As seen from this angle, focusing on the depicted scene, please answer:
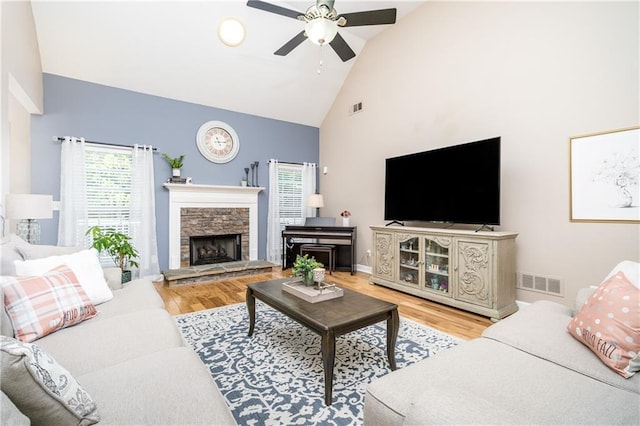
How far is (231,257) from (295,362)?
12.2 feet

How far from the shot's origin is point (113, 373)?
1216 millimetres

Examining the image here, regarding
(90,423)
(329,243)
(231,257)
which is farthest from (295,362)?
(231,257)

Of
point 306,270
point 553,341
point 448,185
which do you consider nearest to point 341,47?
point 448,185

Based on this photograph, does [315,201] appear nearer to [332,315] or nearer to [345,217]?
[345,217]

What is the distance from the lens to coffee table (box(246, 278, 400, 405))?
5.71 feet

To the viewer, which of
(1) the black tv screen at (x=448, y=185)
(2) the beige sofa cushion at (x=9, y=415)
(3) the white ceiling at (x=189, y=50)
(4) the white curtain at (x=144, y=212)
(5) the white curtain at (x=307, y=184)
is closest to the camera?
(2) the beige sofa cushion at (x=9, y=415)

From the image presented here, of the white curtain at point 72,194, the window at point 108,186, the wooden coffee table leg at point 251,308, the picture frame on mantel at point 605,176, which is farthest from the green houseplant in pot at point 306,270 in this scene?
the white curtain at point 72,194

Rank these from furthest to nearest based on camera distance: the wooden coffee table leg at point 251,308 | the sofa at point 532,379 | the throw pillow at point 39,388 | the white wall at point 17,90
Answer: the white wall at point 17,90
the wooden coffee table leg at point 251,308
the sofa at point 532,379
the throw pillow at point 39,388

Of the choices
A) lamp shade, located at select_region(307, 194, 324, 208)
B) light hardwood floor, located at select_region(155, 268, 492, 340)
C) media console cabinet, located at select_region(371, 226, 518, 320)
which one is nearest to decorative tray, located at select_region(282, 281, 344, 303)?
light hardwood floor, located at select_region(155, 268, 492, 340)

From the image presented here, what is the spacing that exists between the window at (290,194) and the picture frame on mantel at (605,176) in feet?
14.5

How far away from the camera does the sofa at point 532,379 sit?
3.00 ft

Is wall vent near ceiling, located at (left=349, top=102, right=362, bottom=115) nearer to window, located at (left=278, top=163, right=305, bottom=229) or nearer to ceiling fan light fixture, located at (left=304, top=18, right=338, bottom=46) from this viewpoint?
window, located at (left=278, top=163, right=305, bottom=229)

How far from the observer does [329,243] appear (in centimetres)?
547

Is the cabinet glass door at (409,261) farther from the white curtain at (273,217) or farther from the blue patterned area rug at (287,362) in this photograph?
the white curtain at (273,217)
